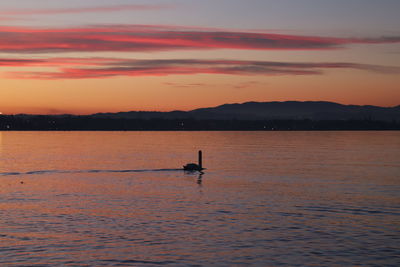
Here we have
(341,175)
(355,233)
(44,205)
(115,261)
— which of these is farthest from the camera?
(341,175)

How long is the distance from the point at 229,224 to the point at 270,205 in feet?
31.9

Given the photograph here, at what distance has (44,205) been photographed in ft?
148

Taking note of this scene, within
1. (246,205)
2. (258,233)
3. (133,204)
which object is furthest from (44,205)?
(258,233)

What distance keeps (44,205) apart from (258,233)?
64.4ft

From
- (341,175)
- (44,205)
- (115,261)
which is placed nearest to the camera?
(115,261)

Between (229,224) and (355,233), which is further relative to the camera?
(229,224)

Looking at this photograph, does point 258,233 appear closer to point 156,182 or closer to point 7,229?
point 7,229

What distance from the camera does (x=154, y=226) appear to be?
35.8m

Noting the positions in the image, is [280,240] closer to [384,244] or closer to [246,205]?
[384,244]

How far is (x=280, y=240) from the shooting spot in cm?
3186

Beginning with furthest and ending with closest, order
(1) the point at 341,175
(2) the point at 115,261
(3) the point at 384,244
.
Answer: (1) the point at 341,175, (3) the point at 384,244, (2) the point at 115,261

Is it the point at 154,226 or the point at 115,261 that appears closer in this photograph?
the point at 115,261

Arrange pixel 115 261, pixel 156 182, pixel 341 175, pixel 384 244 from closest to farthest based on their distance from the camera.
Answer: pixel 115 261, pixel 384 244, pixel 156 182, pixel 341 175

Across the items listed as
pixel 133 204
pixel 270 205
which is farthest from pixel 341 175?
pixel 133 204
